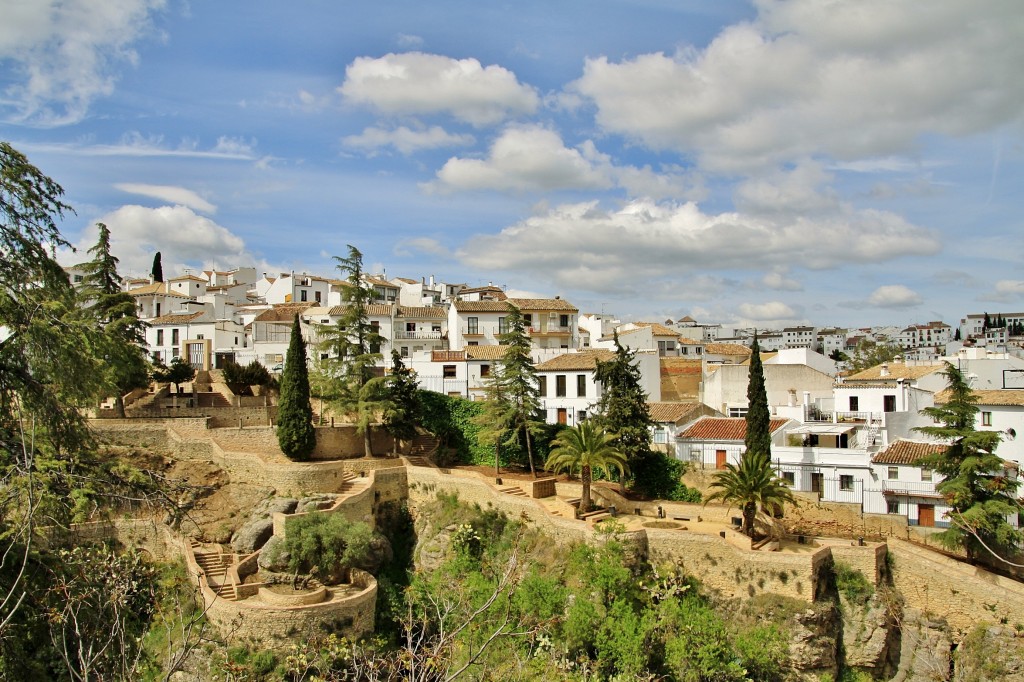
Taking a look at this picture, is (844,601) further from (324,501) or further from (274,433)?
(274,433)

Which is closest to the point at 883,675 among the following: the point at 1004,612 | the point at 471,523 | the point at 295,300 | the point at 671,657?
the point at 1004,612

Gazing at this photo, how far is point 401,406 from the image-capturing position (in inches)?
1136

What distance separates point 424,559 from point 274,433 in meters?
9.42

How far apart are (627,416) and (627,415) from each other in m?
0.08

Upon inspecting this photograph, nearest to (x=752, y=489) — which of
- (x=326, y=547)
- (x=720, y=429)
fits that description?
(x=720, y=429)

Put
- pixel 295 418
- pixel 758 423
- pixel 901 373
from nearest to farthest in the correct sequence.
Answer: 1. pixel 758 423
2. pixel 295 418
3. pixel 901 373

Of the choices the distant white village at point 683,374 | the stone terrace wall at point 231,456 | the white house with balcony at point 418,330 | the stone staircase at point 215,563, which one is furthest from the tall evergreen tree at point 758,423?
the white house with balcony at point 418,330

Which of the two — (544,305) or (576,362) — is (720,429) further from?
(544,305)

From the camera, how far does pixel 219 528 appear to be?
2375 cm

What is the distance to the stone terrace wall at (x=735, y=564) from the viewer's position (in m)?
18.6

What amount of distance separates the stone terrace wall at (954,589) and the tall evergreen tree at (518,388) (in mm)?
12778

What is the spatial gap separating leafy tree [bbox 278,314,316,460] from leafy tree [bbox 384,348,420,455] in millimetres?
3119

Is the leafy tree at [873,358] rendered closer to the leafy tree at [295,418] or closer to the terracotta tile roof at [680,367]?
the terracotta tile roof at [680,367]

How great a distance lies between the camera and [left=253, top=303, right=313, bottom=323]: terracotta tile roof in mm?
44312
